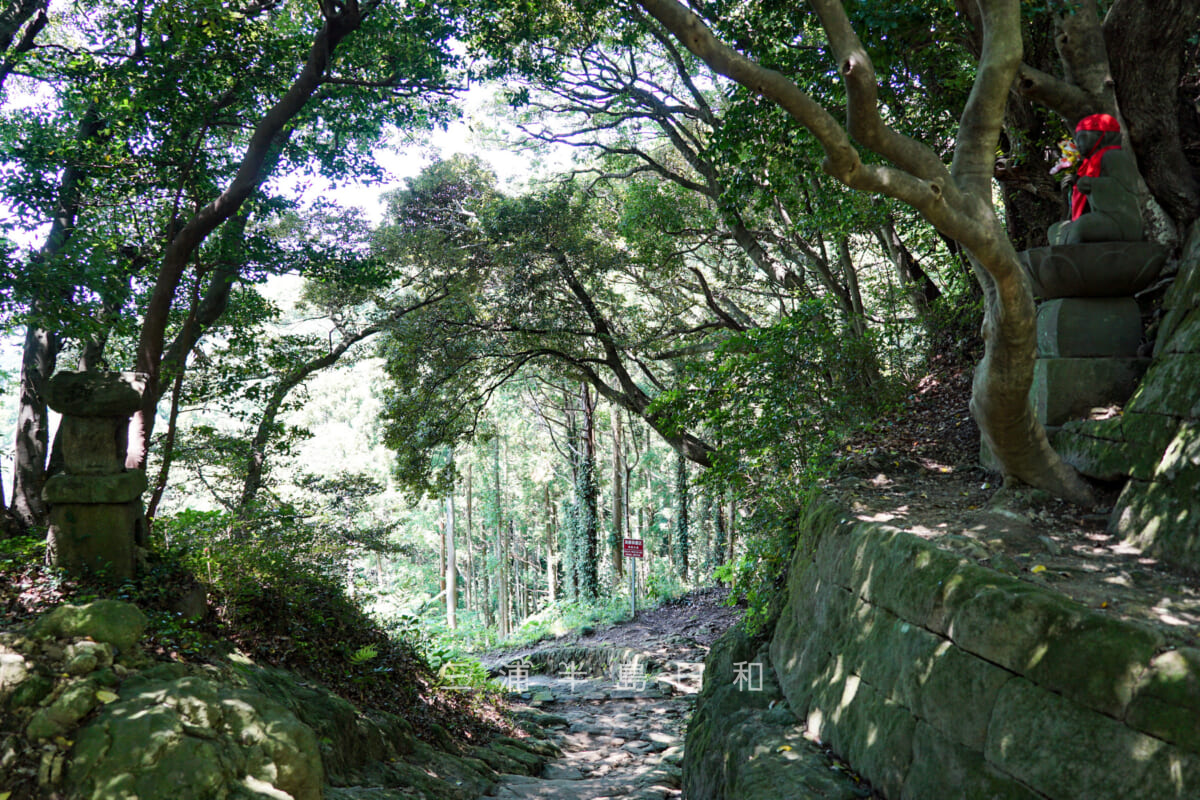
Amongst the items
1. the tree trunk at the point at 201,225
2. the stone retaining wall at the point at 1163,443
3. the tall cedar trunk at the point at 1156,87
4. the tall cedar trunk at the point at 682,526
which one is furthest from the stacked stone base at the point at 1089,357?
the tall cedar trunk at the point at 682,526

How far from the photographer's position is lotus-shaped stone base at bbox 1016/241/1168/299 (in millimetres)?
5211

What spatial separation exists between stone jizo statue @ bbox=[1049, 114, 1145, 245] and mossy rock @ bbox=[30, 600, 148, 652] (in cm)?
699

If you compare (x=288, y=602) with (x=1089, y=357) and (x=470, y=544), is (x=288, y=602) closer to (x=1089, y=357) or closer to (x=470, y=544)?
(x=1089, y=357)

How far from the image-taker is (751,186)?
7188 millimetres

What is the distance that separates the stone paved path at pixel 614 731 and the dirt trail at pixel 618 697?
1 centimetres

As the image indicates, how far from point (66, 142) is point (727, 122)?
6.70 meters

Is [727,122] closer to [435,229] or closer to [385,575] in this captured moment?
[435,229]

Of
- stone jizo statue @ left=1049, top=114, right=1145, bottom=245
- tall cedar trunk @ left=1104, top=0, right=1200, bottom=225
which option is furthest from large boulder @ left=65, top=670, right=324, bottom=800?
tall cedar trunk @ left=1104, top=0, right=1200, bottom=225

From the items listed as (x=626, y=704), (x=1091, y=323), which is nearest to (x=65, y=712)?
(x=1091, y=323)

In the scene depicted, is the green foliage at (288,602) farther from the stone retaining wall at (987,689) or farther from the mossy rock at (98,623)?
the stone retaining wall at (987,689)

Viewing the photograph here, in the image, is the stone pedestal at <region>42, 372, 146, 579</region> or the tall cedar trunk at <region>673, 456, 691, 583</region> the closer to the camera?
the stone pedestal at <region>42, 372, 146, 579</region>

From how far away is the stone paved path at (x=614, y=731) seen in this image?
23.0ft

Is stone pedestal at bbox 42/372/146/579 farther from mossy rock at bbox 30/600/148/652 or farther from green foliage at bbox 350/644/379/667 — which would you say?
green foliage at bbox 350/644/379/667

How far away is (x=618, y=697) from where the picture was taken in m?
12.2
